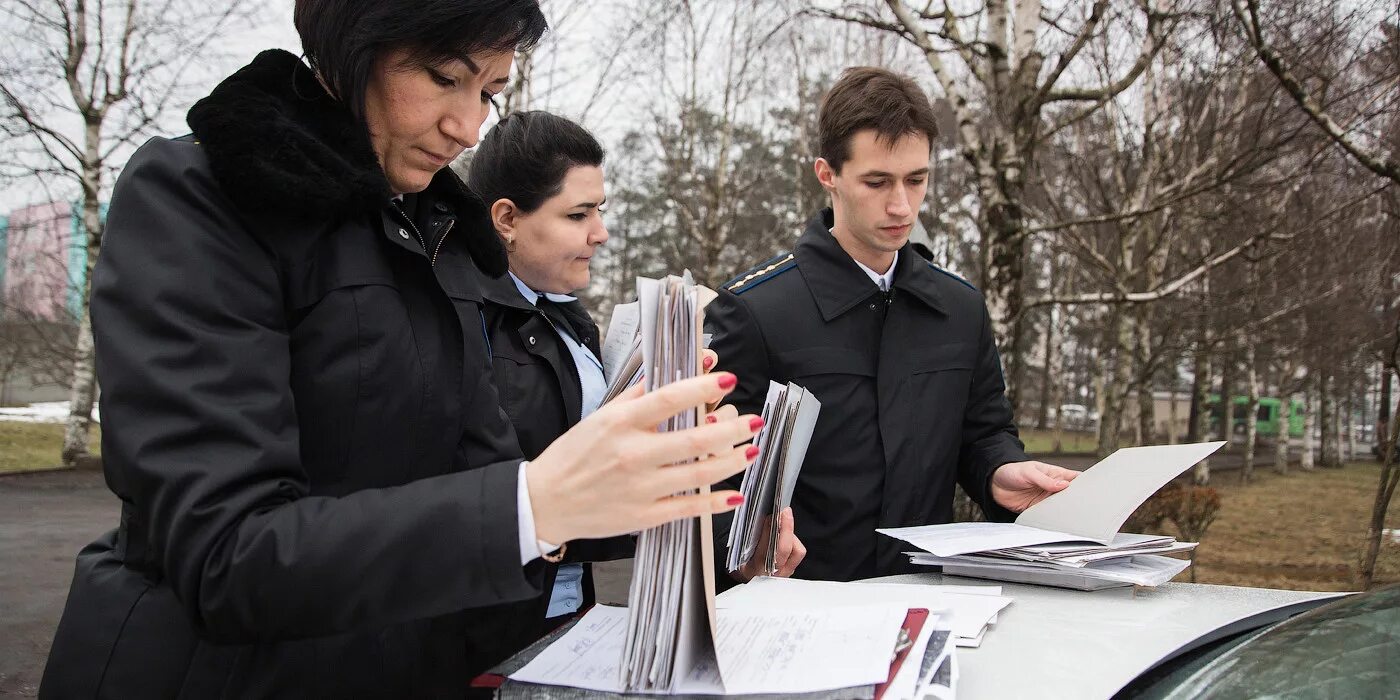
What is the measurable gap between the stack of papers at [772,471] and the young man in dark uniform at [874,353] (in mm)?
582

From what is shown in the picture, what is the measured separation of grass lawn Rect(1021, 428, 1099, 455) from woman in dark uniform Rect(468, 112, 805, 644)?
2661 centimetres

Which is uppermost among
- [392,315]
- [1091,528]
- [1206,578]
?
[392,315]

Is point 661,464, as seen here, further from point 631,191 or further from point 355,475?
point 631,191

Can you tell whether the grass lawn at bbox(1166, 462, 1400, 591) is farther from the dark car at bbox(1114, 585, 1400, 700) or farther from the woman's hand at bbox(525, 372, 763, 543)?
the woman's hand at bbox(525, 372, 763, 543)

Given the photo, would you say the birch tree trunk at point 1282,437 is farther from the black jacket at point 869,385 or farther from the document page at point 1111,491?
the document page at point 1111,491

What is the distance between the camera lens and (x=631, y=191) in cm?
3125

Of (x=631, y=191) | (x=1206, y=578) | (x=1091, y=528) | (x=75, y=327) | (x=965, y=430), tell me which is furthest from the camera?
(x=631, y=191)

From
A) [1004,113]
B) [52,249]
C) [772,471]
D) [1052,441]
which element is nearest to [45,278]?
[52,249]

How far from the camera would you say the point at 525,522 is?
0.92 meters

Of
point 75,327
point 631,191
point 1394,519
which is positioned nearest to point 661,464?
point 1394,519

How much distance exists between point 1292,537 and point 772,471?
12.3m

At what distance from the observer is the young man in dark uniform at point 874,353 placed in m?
2.45

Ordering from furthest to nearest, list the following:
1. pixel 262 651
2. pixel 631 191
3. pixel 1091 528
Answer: pixel 631 191, pixel 1091 528, pixel 262 651

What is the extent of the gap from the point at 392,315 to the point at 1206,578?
30.9 feet
